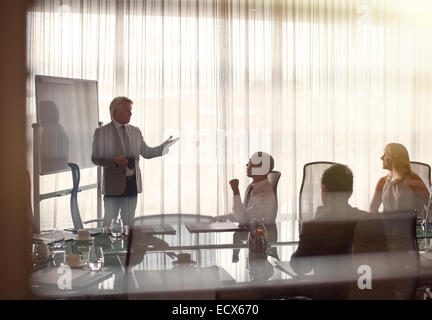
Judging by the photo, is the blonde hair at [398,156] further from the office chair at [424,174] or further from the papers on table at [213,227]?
the papers on table at [213,227]

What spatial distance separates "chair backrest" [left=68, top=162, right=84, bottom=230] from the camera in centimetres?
176

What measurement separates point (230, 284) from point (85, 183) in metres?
1.05

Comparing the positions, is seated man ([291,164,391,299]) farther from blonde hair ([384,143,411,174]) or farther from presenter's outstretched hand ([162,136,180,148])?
presenter's outstretched hand ([162,136,180,148])

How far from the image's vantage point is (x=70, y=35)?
2.08 metres

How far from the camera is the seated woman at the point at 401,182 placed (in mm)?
1787

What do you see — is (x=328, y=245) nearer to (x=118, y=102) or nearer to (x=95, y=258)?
(x=95, y=258)

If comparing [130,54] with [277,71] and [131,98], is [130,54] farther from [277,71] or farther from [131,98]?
[277,71]

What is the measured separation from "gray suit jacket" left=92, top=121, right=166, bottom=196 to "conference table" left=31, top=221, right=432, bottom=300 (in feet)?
0.56

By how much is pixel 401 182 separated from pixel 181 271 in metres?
1.10

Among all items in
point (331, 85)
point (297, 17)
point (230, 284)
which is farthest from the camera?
point (331, 85)

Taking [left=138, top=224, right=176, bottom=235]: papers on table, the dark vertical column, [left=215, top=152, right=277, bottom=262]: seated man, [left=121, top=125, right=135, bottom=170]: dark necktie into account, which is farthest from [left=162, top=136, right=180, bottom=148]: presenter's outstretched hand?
the dark vertical column

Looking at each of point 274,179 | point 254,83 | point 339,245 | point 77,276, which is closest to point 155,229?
point 77,276

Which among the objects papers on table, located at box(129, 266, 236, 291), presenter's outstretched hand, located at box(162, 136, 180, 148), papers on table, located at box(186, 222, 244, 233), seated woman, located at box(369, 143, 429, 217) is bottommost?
papers on table, located at box(129, 266, 236, 291)
